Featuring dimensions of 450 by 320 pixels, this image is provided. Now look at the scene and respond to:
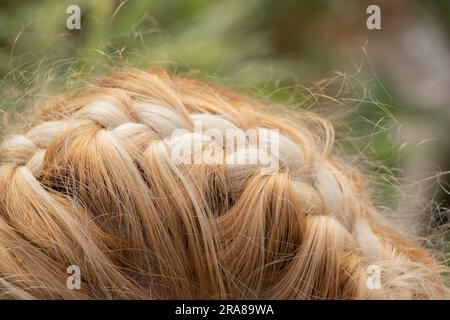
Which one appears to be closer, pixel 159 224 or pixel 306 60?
pixel 159 224

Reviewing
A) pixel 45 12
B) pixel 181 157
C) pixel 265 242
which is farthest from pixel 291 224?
pixel 45 12

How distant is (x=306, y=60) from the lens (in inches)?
66.1

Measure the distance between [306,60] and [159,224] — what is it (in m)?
0.97

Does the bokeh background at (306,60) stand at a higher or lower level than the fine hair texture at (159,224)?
higher

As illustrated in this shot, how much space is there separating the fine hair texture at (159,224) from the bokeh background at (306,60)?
0.76ft

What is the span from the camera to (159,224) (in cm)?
80

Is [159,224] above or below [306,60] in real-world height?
below

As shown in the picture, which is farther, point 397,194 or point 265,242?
point 397,194

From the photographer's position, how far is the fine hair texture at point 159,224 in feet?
2.63

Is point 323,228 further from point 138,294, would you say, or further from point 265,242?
point 138,294

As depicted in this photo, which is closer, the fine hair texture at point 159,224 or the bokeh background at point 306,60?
the fine hair texture at point 159,224

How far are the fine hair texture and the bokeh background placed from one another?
0.23m
